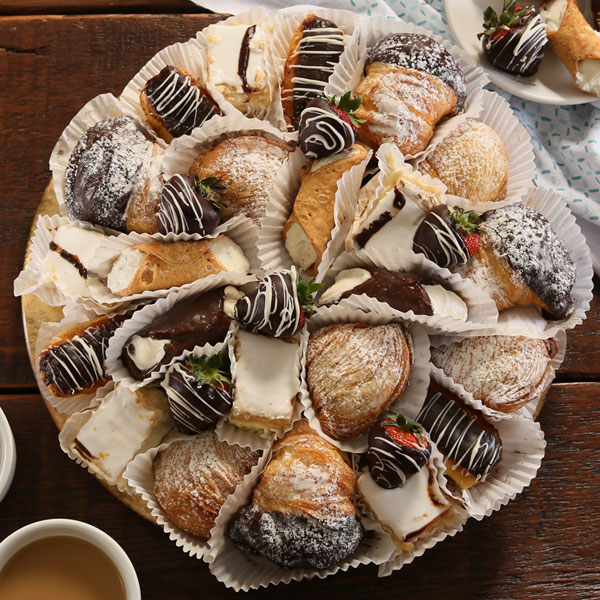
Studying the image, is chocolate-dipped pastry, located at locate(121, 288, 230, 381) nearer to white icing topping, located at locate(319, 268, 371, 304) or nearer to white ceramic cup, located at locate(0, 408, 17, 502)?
white icing topping, located at locate(319, 268, 371, 304)

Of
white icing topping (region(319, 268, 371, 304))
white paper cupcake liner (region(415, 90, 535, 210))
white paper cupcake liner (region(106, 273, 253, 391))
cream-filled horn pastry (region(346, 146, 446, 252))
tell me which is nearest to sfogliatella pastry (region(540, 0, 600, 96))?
white paper cupcake liner (region(415, 90, 535, 210))

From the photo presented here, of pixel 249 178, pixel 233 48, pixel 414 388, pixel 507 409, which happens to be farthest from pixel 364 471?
pixel 233 48

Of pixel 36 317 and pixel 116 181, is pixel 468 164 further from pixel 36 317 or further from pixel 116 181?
pixel 36 317

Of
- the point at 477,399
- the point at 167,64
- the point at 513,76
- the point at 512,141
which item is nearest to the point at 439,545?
the point at 477,399

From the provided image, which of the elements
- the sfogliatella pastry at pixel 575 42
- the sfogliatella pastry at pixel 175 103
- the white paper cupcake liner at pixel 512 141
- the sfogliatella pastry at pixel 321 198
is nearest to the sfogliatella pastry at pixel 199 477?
the sfogliatella pastry at pixel 321 198

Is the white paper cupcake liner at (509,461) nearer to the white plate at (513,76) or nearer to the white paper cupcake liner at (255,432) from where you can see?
the white paper cupcake liner at (255,432)

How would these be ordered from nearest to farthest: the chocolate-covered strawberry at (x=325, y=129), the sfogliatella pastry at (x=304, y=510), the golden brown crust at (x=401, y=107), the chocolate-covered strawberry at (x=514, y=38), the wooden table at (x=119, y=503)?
1. the sfogliatella pastry at (x=304, y=510)
2. the chocolate-covered strawberry at (x=325, y=129)
3. the golden brown crust at (x=401, y=107)
4. the wooden table at (x=119, y=503)
5. the chocolate-covered strawberry at (x=514, y=38)
